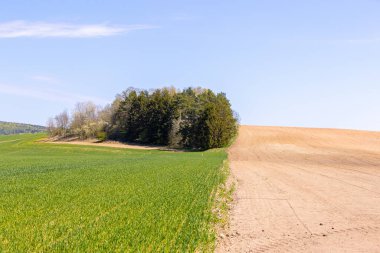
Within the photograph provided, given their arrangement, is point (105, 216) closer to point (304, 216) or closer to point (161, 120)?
point (304, 216)

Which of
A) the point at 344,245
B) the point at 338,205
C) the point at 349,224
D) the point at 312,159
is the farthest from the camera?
the point at 312,159

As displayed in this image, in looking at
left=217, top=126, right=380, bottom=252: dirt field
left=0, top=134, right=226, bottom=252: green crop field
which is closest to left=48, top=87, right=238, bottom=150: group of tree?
left=217, top=126, right=380, bottom=252: dirt field

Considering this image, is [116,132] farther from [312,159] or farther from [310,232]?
[310,232]

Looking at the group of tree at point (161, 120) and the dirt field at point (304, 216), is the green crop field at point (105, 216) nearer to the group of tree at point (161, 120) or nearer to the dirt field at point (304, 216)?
the dirt field at point (304, 216)

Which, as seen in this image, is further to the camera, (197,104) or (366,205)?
(197,104)

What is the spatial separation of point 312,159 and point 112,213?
43.5 metres

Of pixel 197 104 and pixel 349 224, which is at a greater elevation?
pixel 197 104

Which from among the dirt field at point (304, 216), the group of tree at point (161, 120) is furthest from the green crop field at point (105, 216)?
the group of tree at point (161, 120)

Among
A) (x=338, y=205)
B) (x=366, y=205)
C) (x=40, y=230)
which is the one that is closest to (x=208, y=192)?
(x=338, y=205)

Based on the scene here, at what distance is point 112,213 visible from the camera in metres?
13.4

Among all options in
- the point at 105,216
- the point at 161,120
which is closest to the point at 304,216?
the point at 105,216

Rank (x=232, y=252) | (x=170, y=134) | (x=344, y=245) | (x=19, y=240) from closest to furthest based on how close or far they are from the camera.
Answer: (x=19, y=240)
(x=232, y=252)
(x=344, y=245)
(x=170, y=134)

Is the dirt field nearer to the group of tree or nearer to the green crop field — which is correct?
the green crop field

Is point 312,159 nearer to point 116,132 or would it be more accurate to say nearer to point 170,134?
point 170,134
